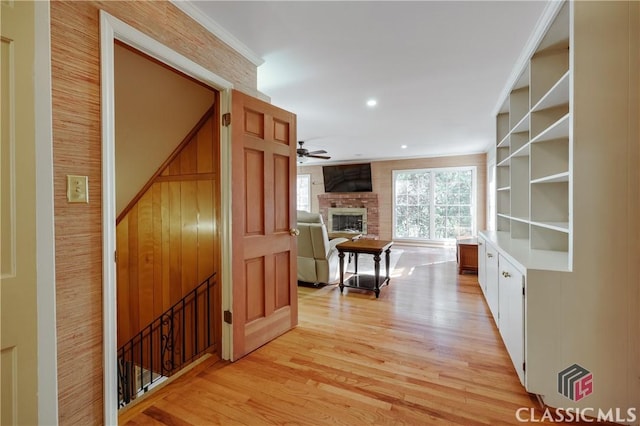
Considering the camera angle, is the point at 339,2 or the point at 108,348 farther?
the point at 339,2

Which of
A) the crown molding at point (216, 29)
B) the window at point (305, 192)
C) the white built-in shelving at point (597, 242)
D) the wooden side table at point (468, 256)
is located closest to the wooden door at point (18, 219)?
the crown molding at point (216, 29)

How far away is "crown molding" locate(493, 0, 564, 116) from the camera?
5.85ft

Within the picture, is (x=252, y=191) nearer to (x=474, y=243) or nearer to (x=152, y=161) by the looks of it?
(x=152, y=161)

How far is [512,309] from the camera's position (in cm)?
194

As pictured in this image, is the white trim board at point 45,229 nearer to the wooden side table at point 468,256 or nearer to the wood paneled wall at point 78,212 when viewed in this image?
the wood paneled wall at point 78,212

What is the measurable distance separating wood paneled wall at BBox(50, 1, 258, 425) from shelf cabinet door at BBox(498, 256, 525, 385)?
7.52 feet

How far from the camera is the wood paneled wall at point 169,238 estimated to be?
2.62 m

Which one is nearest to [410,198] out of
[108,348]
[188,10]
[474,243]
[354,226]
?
[354,226]

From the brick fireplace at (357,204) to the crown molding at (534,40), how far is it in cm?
520

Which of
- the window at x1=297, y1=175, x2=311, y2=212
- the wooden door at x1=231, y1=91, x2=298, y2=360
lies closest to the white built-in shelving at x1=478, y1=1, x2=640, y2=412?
the wooden door at x1=231, y1=91, x2=298, y2=360

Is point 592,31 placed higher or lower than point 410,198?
higher

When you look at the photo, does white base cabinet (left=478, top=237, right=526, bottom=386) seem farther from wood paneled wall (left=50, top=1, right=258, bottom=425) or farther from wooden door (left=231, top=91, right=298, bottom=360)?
wood paneled wall (left=50, top=1, right=258, bottom=425)

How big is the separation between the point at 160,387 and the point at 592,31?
3233mm

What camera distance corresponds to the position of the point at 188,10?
5.90 ft
